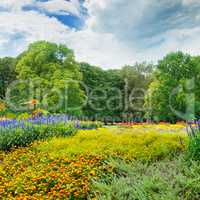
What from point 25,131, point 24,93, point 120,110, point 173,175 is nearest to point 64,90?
point 24,93

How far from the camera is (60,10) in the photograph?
12.3 meters

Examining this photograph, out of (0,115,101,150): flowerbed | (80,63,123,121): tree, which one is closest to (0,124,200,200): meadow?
(0,115,101,150): flowerbed

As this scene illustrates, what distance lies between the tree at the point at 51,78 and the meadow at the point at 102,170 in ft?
57.8

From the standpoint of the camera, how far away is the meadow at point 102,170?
4.39 m

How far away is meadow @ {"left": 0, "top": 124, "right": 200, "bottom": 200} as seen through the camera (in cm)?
439

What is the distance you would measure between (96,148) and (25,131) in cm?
273

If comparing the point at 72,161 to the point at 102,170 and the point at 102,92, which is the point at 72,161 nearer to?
the point at 102,170

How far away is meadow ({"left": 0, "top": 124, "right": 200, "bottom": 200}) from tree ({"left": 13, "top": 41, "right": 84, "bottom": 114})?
17.6 meters

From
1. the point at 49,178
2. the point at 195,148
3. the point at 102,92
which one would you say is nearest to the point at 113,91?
the point at 102,92

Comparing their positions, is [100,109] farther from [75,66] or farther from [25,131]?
[25,131]

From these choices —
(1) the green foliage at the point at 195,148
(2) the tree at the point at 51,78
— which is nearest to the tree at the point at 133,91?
(2) the tree at the point at 51,78

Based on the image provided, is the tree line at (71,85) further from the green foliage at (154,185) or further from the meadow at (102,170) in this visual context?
the green foliage at (154,185)

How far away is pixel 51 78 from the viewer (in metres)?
27.2

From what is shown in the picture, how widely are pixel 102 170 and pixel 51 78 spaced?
22.1 meters
